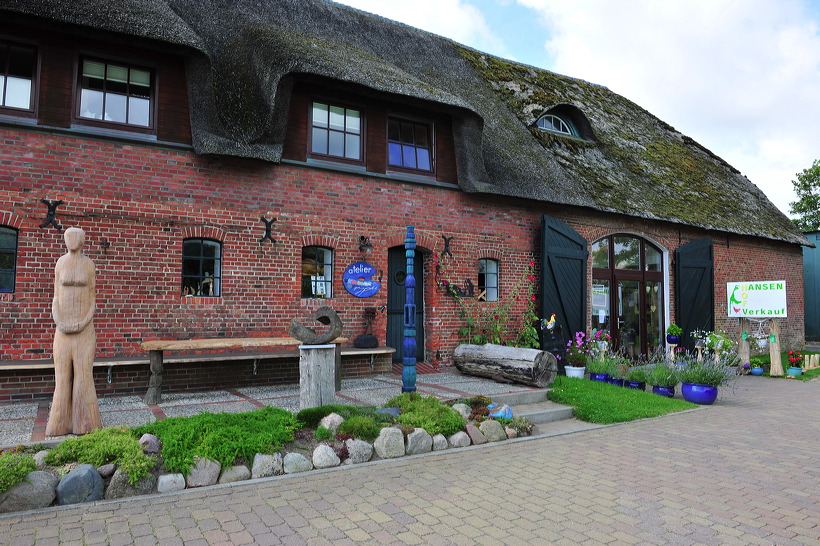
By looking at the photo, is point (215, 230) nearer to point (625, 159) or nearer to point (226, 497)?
point (226, 497)

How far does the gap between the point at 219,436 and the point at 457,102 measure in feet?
22.6

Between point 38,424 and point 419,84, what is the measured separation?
23.8 feet

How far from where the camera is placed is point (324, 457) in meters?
4.94

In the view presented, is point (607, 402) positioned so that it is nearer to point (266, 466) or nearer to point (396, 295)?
point (396, 295)

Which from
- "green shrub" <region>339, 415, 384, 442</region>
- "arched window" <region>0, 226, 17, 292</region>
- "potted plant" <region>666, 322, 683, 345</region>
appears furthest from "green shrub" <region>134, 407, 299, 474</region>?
"potted plant" <region>666, 322, 683, 345</region>

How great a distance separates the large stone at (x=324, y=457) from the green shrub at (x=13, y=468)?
2.12 m

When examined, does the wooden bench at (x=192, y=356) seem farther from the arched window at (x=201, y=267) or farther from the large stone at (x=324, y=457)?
the large stone at (x=324, y=457)

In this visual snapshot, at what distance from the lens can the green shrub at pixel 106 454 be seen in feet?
13.8

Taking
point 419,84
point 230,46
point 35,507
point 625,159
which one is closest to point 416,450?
point 35,507

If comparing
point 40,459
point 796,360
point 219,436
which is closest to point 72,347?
point 40,459

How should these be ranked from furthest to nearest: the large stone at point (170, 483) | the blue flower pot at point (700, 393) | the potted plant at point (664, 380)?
the potted plant at point (664, 380) < the blue flower pot at point (700, 393) < the large stone at point (170, 483)

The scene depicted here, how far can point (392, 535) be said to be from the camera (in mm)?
3525

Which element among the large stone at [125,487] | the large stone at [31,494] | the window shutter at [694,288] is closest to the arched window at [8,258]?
the large stone at [31,494]

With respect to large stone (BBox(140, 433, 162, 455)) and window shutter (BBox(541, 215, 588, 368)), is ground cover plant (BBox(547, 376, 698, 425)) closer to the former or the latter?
window shutter (BBox(541, 215, 588, 368))
